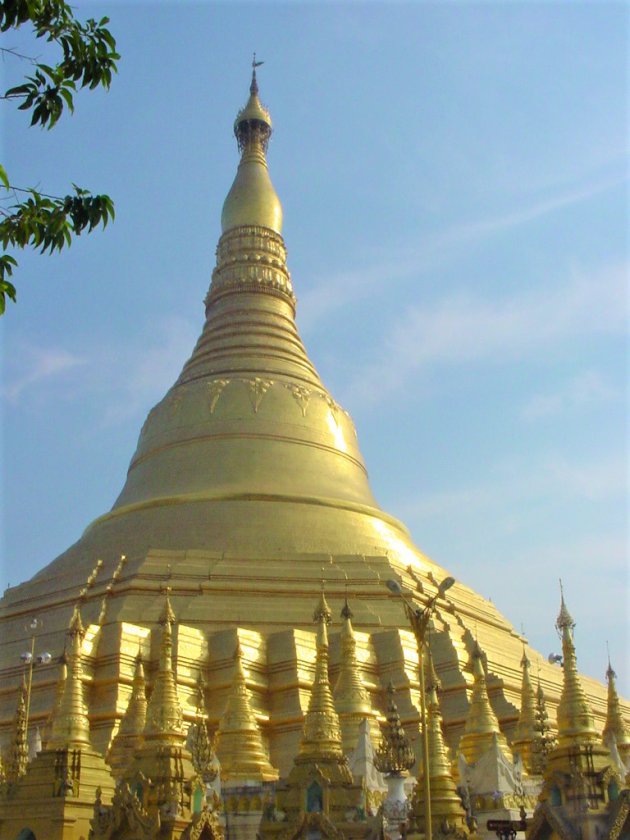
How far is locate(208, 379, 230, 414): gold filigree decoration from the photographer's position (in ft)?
111

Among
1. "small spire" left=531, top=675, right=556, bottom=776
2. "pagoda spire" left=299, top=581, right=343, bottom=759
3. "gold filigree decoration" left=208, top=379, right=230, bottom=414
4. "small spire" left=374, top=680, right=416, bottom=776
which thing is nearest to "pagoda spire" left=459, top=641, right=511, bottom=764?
"small spire" left=531, top=675, right=556, bottom=776

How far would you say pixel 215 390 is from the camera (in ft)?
112

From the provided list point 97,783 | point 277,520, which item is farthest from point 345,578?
point 97,783

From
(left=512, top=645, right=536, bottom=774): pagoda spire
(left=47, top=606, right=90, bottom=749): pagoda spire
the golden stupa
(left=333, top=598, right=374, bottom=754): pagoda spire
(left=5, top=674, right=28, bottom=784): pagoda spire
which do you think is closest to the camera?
(left=47, top=606, right=90, bottom=749): pagoda spire

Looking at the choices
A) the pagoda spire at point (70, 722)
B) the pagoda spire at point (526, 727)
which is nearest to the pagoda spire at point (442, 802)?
the pagoda spire at point (70, 722)

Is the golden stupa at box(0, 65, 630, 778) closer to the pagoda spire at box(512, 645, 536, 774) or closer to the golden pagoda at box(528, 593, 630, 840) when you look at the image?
the pagoda spire at box(512, 645, 536, 774)

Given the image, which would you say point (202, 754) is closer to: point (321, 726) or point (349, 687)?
point (321, 726)

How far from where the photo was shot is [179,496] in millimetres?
30766

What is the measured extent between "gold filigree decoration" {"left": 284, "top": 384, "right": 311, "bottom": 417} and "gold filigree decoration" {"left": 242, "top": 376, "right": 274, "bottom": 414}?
2.35ft

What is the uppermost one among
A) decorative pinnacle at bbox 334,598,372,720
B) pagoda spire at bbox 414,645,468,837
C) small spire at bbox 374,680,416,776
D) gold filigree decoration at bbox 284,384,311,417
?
gold filigree decoration at bbox 284,384,311,417

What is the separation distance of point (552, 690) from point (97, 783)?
15.6m

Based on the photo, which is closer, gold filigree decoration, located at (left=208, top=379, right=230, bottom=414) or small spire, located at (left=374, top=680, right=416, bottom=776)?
small spire, located at (left=374, top=680, right=416, bottom=776)

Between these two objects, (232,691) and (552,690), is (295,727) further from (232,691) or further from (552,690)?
(552,690)

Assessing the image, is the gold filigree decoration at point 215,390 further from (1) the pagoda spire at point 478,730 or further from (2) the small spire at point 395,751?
(2) the small spire at point 395,751
